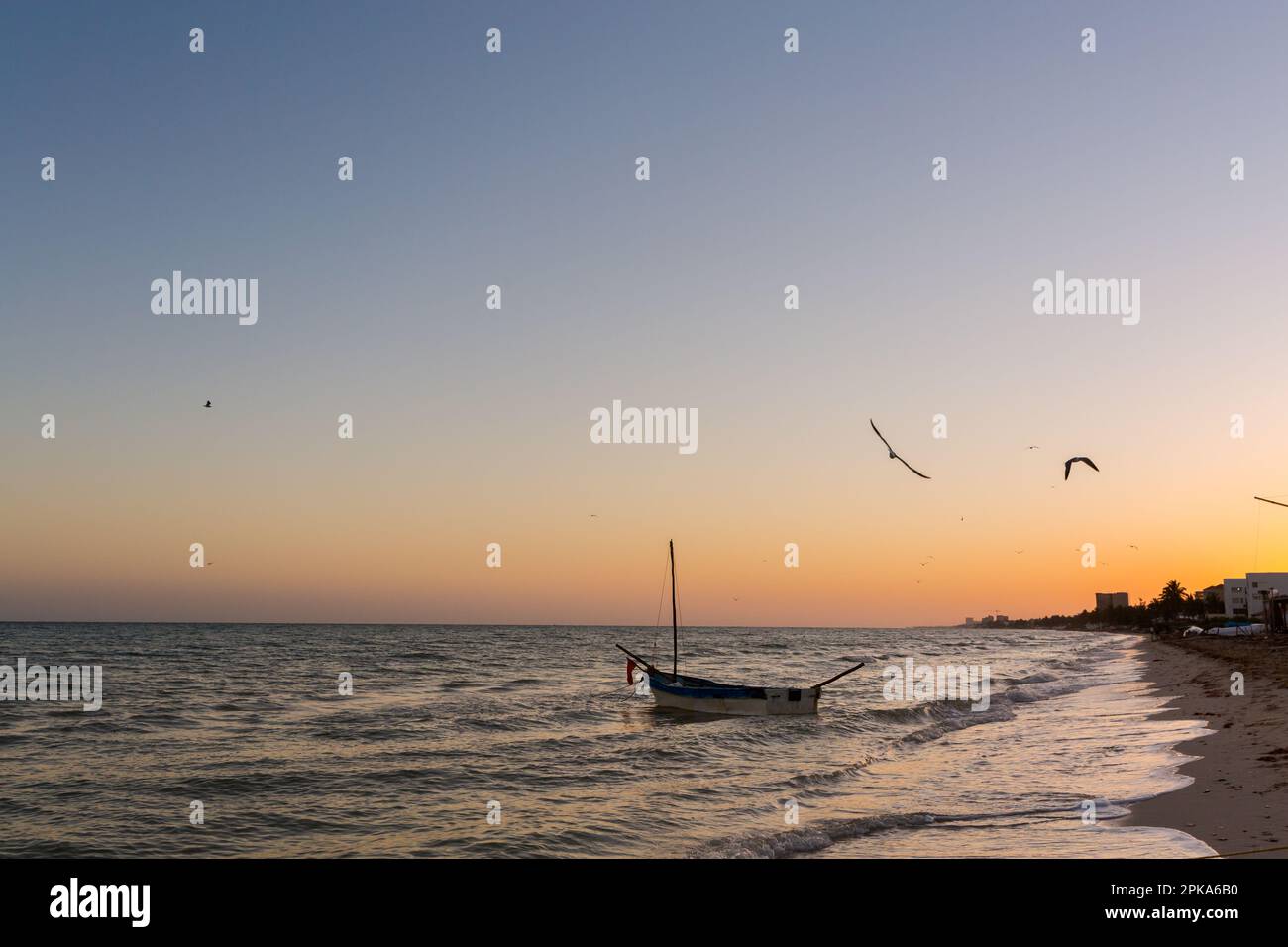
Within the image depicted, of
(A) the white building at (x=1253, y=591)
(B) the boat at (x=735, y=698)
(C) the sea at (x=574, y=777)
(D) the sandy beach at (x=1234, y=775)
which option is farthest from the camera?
(A) the white building at (x=1253, y=591)

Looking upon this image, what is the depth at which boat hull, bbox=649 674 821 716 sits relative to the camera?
39.7 meters

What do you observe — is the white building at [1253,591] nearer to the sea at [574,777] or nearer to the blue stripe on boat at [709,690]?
the sea at [574,777]

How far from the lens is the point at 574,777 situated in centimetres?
2378

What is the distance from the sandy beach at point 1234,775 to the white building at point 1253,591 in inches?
4878

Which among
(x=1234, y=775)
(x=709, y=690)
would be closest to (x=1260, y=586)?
(x=709, y=690)

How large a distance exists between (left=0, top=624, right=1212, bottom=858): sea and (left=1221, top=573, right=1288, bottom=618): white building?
12090 centimetres

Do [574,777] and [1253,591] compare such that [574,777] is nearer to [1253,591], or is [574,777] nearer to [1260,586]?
[1253,591]

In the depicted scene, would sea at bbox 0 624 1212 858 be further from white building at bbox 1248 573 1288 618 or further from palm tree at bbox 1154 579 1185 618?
palm tree at bbox 1154 579 1185 618

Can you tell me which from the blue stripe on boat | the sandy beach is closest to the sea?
the sandy beach

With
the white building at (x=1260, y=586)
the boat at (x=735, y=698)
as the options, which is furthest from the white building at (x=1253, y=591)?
the boat at (x=735, y=698)

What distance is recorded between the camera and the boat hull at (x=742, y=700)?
3972 centimetres

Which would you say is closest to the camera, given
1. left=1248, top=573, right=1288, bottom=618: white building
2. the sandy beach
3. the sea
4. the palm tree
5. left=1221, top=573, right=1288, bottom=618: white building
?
the sandy beach
